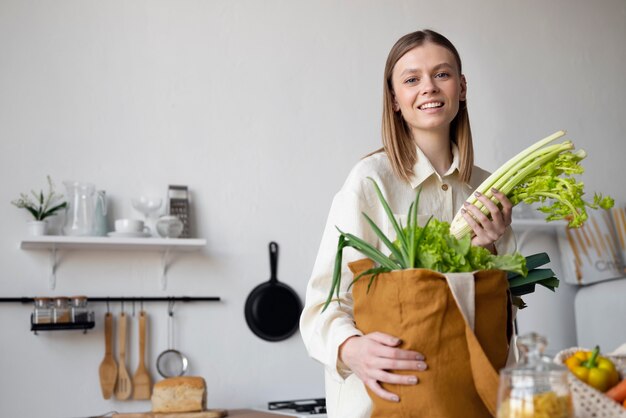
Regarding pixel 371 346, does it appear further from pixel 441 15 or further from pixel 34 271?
pixel 441 15

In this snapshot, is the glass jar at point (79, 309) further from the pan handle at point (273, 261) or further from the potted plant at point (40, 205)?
the pan handle at point (273, 261)

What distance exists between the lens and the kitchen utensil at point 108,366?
10.2 ft

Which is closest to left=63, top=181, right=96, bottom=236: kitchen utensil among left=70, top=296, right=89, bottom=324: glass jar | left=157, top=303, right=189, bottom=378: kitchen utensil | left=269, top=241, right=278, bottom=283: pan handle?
left=70, top=296, right=89, bottom=324: glass jar

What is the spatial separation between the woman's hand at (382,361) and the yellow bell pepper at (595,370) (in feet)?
0.63

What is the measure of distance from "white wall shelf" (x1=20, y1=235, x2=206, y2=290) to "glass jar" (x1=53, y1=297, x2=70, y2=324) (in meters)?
0.11

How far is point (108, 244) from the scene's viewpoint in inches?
121

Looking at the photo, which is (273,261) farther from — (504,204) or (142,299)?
(504,204)

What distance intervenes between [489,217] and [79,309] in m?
2.11

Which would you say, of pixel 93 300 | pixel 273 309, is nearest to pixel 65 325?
Result: pixel 93 300

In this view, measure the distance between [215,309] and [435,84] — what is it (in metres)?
1.99

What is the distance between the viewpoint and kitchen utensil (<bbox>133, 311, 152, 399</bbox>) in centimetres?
316

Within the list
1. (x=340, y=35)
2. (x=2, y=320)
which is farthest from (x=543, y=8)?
(x=2, y=320)

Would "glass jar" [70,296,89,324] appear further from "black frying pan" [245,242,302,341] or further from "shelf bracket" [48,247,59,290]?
"black frying pan" [245,242,302,341]

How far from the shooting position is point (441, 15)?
396cm
